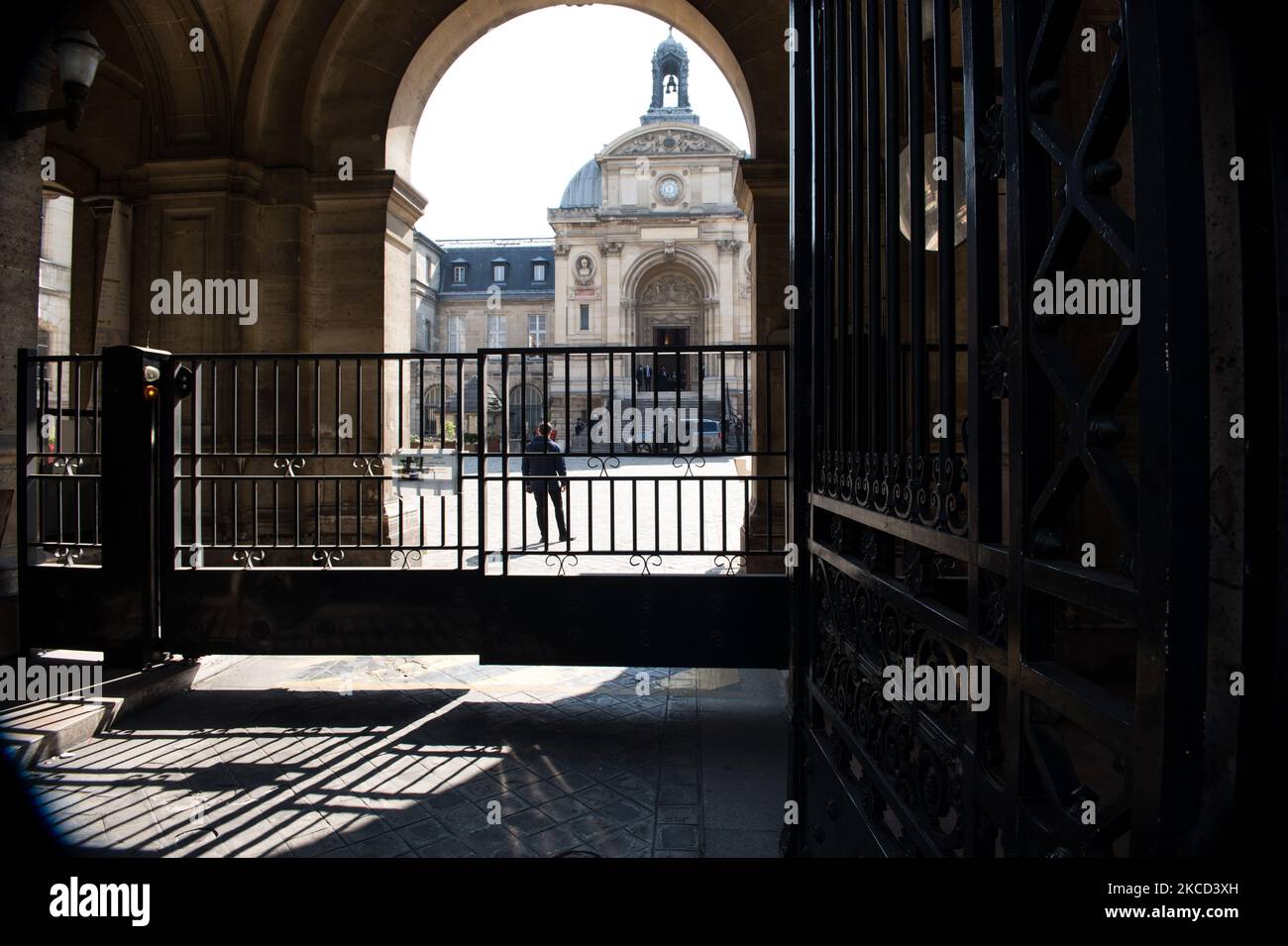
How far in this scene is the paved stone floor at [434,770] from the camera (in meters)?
3.16

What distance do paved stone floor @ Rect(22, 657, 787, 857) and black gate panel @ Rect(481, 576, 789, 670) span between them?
1.35ft

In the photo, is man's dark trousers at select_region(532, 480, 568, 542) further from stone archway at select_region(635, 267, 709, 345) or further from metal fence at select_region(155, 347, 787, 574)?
stone archway at select_region(635, 267, 709, 345)

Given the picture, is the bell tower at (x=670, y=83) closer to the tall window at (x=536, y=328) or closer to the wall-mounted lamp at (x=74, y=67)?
the tall window at (x=536, y=328)

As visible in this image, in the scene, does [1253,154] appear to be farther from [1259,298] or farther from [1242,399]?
[1242,399]

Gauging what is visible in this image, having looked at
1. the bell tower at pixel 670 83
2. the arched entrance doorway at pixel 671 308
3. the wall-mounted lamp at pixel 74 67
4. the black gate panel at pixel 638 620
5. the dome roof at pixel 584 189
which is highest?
the bell tower at pixel 670 83

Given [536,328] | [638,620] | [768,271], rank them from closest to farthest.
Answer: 1. [638,620]
2. [768,271]
3. [536,328]

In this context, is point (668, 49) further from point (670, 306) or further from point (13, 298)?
point (13, 298)

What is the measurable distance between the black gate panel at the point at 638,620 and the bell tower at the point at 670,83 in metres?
53.7

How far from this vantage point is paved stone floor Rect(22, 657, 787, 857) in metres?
3.16

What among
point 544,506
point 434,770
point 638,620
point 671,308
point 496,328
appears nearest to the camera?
point 434,770

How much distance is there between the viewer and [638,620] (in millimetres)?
4668

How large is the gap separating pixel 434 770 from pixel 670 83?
57.4 meters

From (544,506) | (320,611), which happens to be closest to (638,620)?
(544,506)

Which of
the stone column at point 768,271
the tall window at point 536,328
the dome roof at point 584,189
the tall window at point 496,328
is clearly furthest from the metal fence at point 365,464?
the tall window at point 496,328
